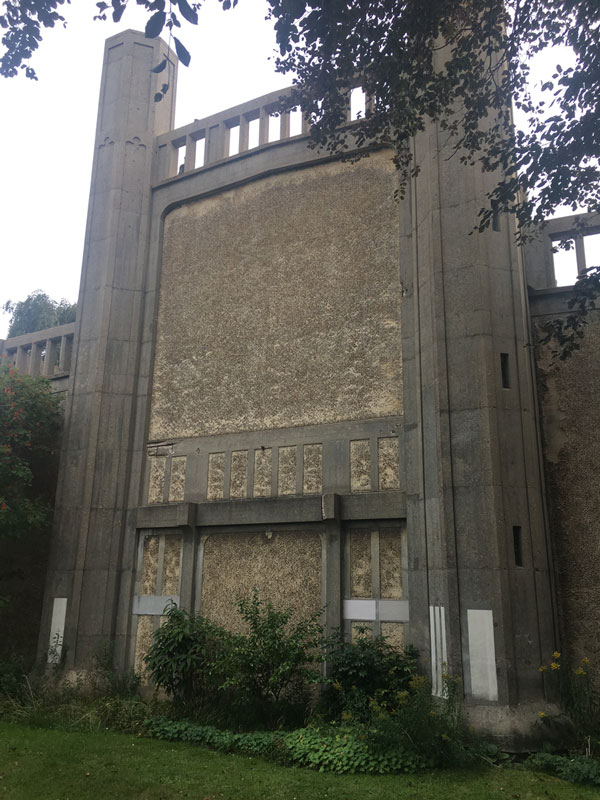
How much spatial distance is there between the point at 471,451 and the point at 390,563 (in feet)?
8.36

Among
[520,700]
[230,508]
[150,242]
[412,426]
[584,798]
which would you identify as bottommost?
[584,798]

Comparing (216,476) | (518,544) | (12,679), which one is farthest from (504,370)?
(12,679)

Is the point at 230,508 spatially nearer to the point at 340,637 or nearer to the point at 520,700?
the point at 340,637

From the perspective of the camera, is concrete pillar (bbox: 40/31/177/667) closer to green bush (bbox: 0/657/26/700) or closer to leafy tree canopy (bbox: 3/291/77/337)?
green bush (bbox: 0/657/26/700)

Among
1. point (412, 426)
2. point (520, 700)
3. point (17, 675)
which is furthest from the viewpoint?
Result: point (17, 675)

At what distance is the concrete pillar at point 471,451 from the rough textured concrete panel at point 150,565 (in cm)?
555

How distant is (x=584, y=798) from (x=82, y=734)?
7.21m

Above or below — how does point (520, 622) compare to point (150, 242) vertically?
below

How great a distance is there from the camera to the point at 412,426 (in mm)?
12484

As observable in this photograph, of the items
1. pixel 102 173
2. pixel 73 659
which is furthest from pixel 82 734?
pixel 102 173

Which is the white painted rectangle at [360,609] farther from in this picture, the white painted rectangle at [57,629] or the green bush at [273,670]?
the white painted rectangle at [57,629]

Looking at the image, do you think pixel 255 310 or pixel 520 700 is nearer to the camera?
pixel 520 700

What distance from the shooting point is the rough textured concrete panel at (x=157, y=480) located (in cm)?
1494

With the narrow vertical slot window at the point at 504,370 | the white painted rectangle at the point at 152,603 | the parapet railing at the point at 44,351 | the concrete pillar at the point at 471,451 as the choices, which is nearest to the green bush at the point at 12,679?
the white painted rectangle at the point at 152,603
